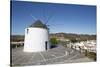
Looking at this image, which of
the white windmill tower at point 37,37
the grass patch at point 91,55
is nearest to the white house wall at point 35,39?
the white windmill tower at point 37,37

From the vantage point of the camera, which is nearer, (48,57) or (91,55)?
(48,57)

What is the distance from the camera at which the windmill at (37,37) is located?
2.52 meters

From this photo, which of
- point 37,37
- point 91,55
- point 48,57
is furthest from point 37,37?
point 91,55

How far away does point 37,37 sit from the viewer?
101 inches

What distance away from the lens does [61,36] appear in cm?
266

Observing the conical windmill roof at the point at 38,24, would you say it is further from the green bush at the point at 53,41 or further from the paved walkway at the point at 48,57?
the paved walkway at the point at 48,57

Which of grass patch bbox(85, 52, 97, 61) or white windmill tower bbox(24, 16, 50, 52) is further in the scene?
grass patch bbox(85, 52, 97, 61)

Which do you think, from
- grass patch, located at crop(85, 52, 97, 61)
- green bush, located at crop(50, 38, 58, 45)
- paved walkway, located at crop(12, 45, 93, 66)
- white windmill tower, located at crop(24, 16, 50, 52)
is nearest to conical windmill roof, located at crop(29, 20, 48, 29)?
white windmill tower, located at crop(24, 16, 50, 52)

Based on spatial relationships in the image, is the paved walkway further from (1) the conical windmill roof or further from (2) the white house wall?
(1) the conical windmill roof

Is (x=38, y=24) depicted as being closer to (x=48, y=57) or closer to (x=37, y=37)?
(x=37, y=37)

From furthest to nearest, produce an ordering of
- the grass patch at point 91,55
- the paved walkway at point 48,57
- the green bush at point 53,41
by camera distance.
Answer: the grass patch at point 91,55 < the green bush at point 53,41 < the paved walkway at point 48,57

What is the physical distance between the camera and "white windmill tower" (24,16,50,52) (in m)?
2.52

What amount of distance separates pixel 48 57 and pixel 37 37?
12.6 inches

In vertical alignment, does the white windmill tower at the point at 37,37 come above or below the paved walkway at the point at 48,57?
above
